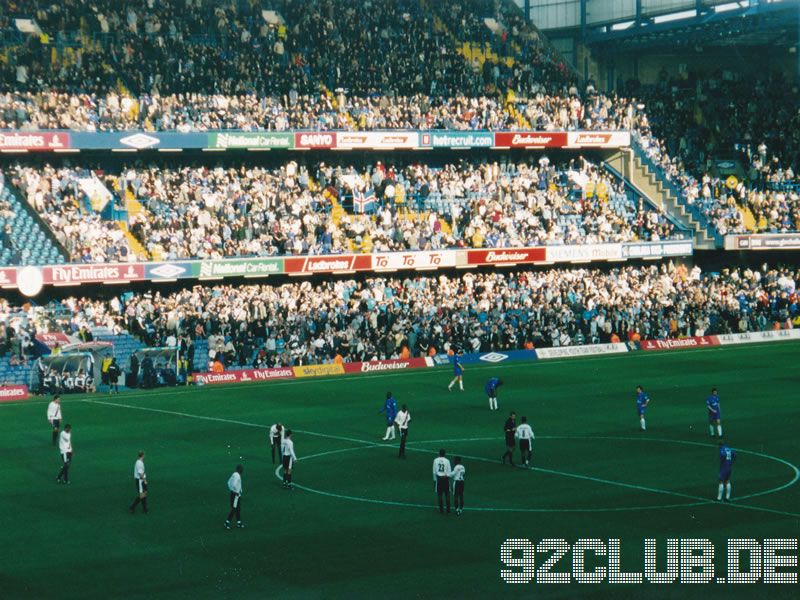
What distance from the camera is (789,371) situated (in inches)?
2340

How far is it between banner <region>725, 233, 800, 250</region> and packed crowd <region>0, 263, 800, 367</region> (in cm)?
158

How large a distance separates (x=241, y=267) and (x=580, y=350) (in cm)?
1827

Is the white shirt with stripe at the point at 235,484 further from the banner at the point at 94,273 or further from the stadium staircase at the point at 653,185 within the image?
the stadium staircase at the point at 653,185

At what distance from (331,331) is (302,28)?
2295cm

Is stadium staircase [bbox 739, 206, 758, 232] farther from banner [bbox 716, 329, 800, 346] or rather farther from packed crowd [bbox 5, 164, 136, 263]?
packed crowd [bbox 5, 164, 136, 263]

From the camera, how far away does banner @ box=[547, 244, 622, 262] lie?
72938mm

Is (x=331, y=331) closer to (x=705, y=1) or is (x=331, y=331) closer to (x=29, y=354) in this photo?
(x=29, y=354)

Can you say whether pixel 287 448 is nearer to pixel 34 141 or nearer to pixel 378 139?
pixel 34 141

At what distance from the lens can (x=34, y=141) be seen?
61938mm

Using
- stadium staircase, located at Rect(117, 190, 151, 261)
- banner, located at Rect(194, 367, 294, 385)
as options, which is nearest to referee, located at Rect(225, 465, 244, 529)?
banner, located at Rect(194, 367, 294, 385)

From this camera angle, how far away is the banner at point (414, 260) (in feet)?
223

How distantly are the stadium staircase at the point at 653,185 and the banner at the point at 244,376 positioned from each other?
30.4m

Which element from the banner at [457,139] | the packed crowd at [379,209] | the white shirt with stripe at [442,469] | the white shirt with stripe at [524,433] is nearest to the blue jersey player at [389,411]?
the white shirt with stripe at [524,433]

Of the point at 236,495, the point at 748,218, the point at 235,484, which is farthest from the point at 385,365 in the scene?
the point at 235,484
